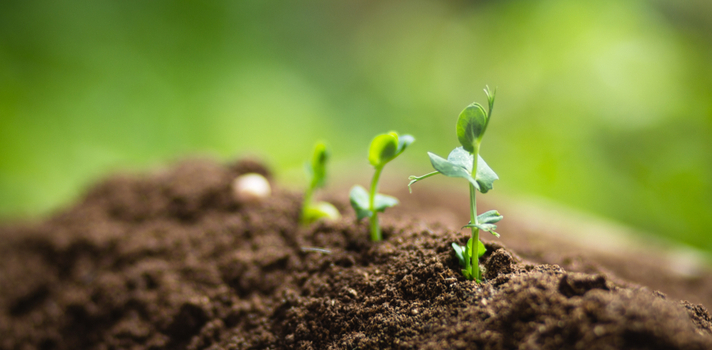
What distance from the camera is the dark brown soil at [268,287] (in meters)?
0.44

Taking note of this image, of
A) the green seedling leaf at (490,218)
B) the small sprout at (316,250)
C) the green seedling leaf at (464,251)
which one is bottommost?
the green seedling leaf at (464,251)

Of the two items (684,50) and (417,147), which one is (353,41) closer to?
(417,147)

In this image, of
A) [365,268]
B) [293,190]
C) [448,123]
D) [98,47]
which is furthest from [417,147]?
[365,268]

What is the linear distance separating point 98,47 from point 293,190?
185 cm

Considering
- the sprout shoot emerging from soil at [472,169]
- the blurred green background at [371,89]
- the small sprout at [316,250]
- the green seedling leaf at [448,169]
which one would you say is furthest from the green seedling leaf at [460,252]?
the blurred green background at [371,89]

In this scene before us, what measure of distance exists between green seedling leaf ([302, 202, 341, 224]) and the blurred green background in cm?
104

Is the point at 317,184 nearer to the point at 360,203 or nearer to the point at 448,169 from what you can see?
the point at 360,203

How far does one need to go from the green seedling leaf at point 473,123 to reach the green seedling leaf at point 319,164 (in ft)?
1.04

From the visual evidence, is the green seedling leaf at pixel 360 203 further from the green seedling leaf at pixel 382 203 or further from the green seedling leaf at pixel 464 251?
the green seedling leaf at pixel 464 251

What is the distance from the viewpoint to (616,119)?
1.97 metres

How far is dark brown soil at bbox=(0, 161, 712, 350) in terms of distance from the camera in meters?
0.44

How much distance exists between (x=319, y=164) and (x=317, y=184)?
6cm

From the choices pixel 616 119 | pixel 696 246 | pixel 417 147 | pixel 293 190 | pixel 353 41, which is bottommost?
pixel 696 246

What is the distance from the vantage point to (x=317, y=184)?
2.67 ft
